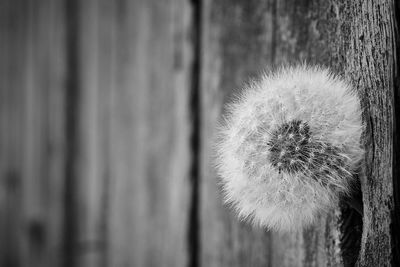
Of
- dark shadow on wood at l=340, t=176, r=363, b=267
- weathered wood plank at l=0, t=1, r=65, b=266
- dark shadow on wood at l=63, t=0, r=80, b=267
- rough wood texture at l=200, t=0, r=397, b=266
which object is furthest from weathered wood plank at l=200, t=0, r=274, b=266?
weathered wood plank at l=0, t=1, r=65, b=266

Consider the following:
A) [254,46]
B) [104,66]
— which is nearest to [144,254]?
[104,66]

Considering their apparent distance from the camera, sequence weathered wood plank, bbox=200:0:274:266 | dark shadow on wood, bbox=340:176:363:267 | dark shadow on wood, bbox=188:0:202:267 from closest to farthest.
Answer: dark shadow on wood, bbox=340:176:363:267
weathered wood plank, bbox=200:0:274:266
dark shadow on wood, bbox=188:0:202:267

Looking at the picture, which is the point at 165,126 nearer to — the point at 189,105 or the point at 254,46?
the point at 189,105

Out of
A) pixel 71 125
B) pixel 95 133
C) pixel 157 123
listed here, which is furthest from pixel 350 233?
pixel 71 125

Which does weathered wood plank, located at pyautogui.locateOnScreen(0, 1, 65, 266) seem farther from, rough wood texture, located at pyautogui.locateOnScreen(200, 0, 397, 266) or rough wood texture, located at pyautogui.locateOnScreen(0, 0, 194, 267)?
rough wood texture, located at pyautogui.locateOnScreen(200, 0, 397, 266)

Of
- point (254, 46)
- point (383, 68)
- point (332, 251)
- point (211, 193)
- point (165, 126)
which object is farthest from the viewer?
point (165, 126)
